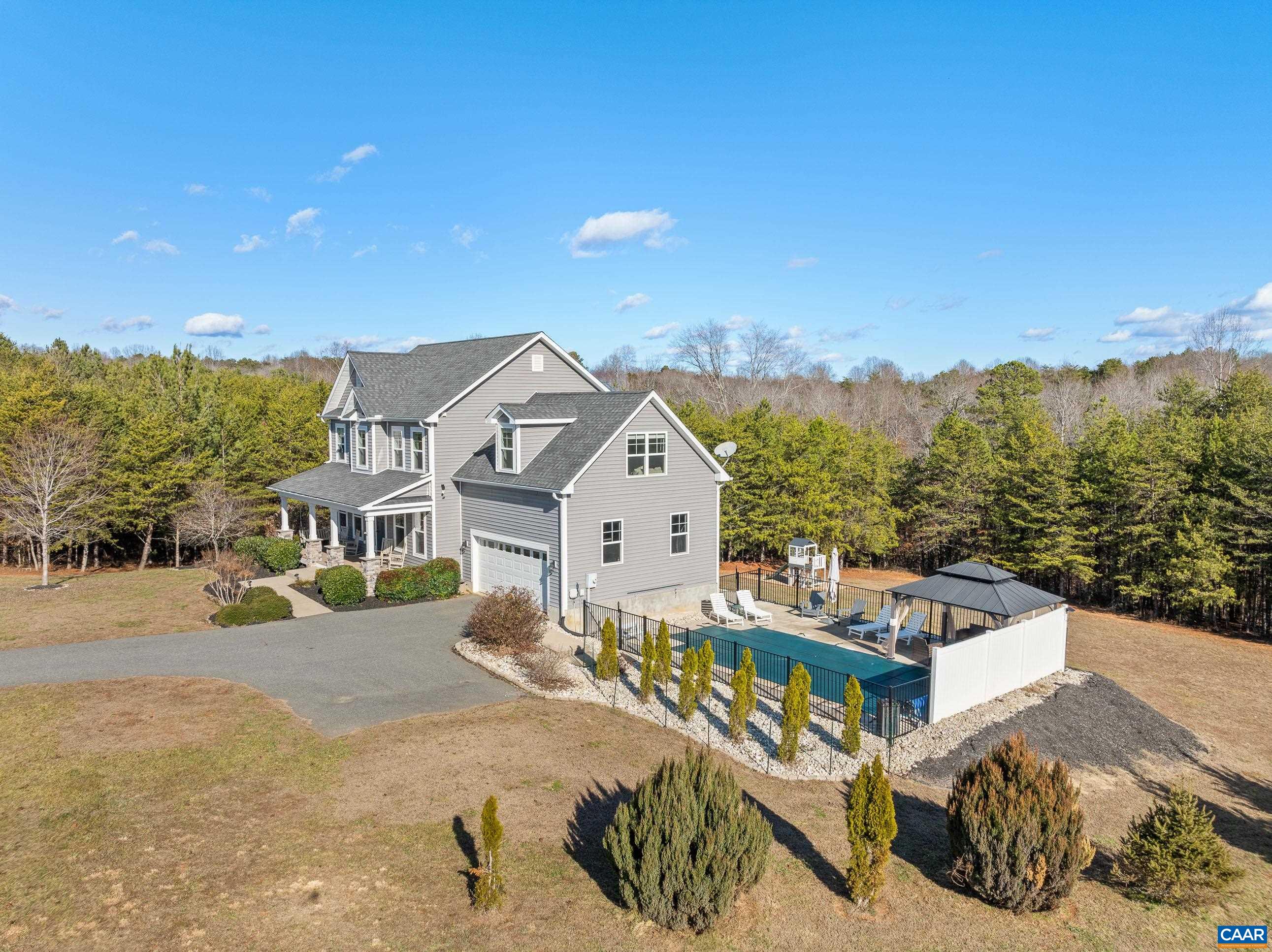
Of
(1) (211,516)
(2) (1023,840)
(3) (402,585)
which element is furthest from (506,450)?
(2) (1023,840)

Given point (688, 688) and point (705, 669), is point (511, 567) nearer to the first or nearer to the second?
point (705, 669)

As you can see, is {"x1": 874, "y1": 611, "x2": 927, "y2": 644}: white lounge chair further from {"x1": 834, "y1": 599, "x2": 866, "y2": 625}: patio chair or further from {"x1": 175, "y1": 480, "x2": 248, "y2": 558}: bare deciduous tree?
{"x1": 175, "y1": 480, "x2": 248, "y2": 558}: bare deciduous tree

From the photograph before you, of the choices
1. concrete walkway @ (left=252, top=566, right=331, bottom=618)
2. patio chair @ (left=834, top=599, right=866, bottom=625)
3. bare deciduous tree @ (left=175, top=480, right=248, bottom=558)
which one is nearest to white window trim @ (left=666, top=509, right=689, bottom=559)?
patio chair @ (left=834, top=599, right=866, bottom=625)

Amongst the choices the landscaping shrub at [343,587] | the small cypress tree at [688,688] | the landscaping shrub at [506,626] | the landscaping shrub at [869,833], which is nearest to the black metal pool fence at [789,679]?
the small cypress tree at [688,688]

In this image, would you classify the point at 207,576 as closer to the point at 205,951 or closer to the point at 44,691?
the point at 44,691

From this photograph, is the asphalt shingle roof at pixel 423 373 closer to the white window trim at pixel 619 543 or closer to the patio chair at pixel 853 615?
the white window trim at pixel 619 543
